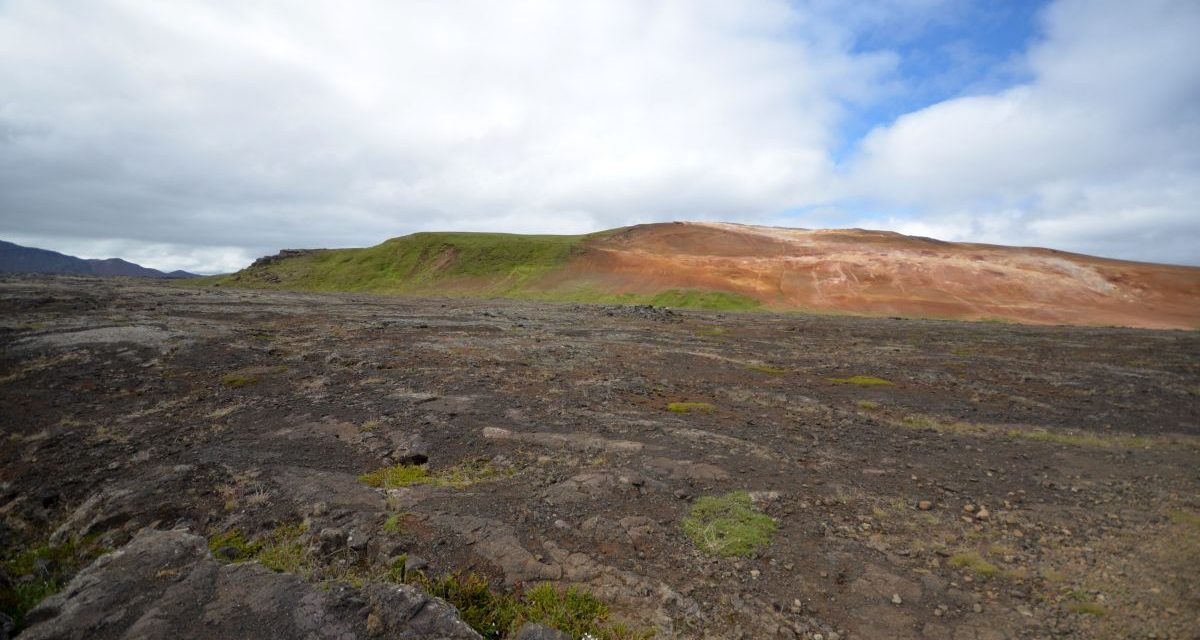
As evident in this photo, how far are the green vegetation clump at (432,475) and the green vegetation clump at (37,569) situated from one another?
3.40 meters

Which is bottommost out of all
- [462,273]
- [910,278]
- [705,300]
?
[705,300]

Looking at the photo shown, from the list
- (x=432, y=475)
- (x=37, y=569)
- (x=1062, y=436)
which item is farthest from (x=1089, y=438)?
(x=37, y=569)

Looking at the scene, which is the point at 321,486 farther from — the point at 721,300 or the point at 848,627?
the point at 721,300

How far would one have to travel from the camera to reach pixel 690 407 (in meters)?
14.1

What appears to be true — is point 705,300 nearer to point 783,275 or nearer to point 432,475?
point 783,275

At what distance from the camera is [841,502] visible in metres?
8.71

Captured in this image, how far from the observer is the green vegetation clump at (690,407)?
45.3 feet

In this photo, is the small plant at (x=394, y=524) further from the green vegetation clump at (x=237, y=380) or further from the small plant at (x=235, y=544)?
the green vegetation clump at (x=237, y=380)

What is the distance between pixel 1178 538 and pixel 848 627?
6125 mm

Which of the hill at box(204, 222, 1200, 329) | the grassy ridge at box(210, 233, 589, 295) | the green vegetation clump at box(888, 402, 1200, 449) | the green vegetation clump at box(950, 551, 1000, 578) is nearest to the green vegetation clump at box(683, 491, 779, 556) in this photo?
the green vegetation clump at box(950, 551, 1000, 578)

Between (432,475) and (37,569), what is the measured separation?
15.6ft

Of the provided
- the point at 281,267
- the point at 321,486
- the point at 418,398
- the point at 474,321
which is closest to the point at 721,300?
the point at 474,321

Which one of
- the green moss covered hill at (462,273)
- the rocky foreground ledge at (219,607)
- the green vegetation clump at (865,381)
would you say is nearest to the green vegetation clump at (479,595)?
the rocky foreground ledge at (219,607)

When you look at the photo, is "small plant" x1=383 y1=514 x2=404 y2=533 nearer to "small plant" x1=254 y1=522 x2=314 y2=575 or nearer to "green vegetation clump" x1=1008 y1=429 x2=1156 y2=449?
"small plant" x1=254 y1=522 x2=314 y2=575
